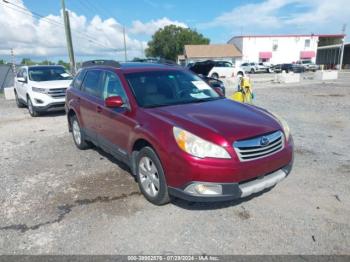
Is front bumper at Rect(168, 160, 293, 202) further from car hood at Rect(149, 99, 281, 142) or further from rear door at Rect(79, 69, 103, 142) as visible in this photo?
rear door at Rect(79, 69, 103, 142)

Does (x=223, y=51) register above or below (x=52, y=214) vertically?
above

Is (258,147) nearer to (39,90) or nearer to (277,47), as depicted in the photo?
(39,90)

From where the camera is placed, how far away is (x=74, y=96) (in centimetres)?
565

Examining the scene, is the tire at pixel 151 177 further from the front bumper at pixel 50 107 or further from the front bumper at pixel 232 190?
the front bumper at pixel 50 107

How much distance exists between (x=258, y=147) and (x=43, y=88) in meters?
8.42

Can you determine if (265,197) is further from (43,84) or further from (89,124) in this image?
(43,84)

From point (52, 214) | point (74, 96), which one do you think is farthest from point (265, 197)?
point (74, 96)

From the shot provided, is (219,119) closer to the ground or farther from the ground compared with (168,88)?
closer to the ground

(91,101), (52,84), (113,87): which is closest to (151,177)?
(113,87)

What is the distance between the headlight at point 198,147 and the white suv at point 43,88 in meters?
7.71

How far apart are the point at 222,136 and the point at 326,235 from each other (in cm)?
148

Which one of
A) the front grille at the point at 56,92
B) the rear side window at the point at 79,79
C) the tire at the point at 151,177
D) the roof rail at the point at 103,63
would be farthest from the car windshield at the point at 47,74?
the tire at the point at 151,177

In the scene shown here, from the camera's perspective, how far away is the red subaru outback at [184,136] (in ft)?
9.55

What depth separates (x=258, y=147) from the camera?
3049 mm
